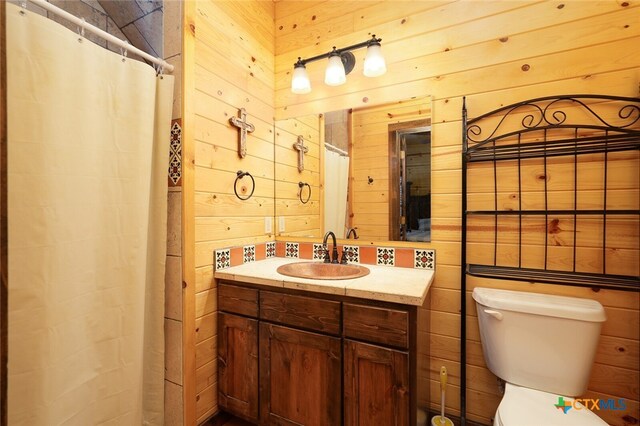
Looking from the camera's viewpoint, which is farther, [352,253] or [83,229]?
[352,253]

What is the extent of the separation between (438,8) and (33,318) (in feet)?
7.49

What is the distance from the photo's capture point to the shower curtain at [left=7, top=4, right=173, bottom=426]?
1001 mm

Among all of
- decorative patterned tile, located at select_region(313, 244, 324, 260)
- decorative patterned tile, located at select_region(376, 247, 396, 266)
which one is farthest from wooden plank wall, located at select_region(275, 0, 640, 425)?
decorative patterned tile, located at select_region(313, 244, 324, 260)

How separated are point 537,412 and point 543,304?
1.32 feet

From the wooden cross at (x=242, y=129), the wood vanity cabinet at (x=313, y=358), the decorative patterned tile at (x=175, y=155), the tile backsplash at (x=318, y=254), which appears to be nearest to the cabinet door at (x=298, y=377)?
the wood vanity cabinet at (x=313, y=358)

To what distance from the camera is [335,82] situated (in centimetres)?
175

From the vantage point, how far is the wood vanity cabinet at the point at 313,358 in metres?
1.17

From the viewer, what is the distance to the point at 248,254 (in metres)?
1.83

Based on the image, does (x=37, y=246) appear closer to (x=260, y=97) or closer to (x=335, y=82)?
(x=260, y=97)

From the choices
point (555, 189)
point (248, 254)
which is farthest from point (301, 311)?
point (555, 189)

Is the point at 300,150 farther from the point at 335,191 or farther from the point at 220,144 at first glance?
the point at 220,144

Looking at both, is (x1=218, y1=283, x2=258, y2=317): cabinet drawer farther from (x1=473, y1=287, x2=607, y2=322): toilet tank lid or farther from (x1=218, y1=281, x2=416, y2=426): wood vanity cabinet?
(x1=473, y1=287, x2=607, y2=322): toilet tank lid

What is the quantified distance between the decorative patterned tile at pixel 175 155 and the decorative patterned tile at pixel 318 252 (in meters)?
0.90

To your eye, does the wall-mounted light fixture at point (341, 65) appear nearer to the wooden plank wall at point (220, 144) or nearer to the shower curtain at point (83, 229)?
the wooden plank wall at point (220, 144)
